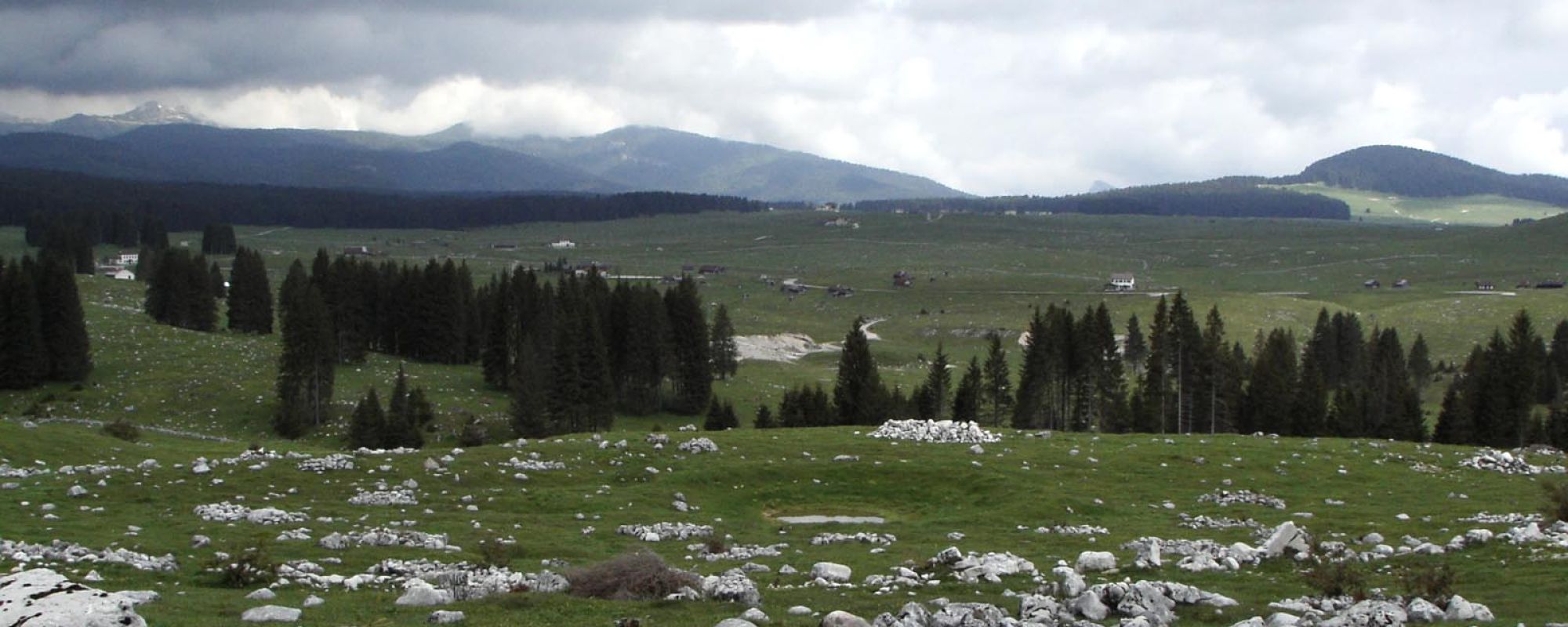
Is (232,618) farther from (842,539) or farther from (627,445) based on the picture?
(627,445)

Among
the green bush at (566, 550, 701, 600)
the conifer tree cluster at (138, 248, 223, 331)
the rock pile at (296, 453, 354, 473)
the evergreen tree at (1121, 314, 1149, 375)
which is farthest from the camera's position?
the evergreen tree at (1121, 314, 1149, 375)

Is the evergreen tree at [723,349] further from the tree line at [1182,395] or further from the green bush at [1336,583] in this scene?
the green bush at [1336,583]

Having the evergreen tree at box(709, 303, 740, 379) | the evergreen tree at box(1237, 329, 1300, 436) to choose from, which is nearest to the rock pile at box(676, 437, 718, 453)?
the evergreen tree at box(1237, 329, 1300, 436)

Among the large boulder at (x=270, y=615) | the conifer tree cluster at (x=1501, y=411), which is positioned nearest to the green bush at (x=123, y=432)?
the large boulder at (x=270, y=615)

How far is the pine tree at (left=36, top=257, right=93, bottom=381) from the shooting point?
3425 inches

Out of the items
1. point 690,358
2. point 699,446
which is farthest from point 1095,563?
point 690,358

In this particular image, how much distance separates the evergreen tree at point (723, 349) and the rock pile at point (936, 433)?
6174 centimetres

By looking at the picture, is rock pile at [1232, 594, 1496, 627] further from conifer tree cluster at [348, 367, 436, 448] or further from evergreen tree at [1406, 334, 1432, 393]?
evergreen tree at [1406, 334, 1432, 393]

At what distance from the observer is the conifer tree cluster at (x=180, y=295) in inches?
4594

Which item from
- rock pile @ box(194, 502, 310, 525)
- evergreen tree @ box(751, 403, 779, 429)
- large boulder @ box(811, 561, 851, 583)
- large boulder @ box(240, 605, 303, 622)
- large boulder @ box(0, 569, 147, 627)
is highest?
large boulder @ box(0, 569, 147, 627)

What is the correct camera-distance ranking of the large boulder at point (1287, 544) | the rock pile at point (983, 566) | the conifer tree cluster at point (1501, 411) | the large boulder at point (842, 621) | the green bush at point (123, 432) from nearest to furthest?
the large boulder at point (842, 621) < the rock pile at point (983, 566) < the large boulder at point (1287, 544) < the green bush at point (123, 432) < the conifer tree cluster at point (1501, 411)

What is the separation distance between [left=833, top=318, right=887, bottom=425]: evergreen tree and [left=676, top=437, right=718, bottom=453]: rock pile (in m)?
35.5

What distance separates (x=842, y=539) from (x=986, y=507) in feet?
28.9

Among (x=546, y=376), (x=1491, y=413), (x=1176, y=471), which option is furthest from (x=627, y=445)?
(x=1491, y=413)
